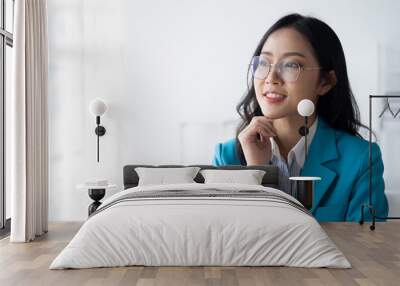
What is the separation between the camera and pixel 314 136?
7.07 meters

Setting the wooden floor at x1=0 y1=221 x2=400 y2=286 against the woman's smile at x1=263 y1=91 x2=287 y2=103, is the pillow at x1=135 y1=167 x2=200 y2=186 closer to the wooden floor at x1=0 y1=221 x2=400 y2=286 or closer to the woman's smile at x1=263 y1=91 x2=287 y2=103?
the woman's smile at x1=263 y1=91 x2=287 y2=103

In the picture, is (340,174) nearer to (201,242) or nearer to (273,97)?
(273,97)

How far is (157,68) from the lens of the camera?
23.7 feet

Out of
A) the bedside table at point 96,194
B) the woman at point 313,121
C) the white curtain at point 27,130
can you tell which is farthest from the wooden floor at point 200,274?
the woman at point 313,121

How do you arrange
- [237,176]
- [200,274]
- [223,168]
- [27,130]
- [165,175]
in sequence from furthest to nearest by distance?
[223,168], [165,175], [237,176], [27,130], [200,274]

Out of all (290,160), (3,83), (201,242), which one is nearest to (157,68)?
(3,83)

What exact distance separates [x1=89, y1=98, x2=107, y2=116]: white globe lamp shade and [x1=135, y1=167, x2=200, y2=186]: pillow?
2.76 ft

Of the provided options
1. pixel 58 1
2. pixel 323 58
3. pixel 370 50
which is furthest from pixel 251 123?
pixel 58 1

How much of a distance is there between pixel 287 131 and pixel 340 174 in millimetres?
800

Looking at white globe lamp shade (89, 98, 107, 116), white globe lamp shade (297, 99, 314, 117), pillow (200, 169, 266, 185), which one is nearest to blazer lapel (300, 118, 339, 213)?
white globe lamp shade (297, 99, 314, 117)

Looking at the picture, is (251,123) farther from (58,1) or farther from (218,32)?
(58,1)

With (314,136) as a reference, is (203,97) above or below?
above

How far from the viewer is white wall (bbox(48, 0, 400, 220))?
716 cm

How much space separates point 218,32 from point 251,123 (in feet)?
3.85
